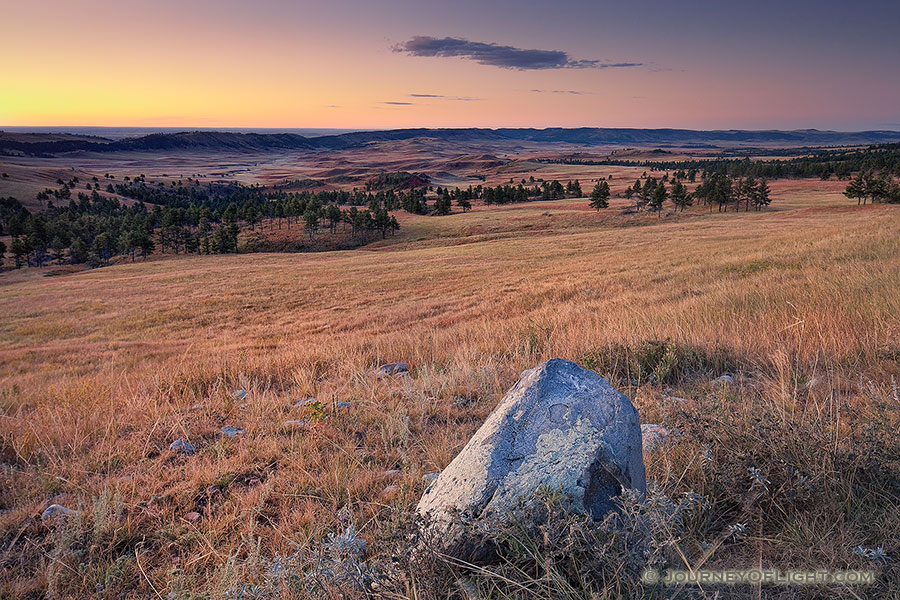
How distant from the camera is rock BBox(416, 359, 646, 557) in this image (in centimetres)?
226

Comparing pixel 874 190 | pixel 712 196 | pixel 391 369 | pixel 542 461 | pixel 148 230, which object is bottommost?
pixel 148 230

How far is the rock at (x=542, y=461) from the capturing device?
226 centimetres

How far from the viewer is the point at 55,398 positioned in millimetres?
6613

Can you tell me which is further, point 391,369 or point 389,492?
point 391,369

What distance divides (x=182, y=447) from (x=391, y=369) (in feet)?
10.0

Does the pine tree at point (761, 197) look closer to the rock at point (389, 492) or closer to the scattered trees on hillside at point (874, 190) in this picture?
the scattered trees on hillside at point (874, 190)

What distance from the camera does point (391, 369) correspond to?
6.94 m

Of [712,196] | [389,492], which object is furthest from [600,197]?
[389,492]

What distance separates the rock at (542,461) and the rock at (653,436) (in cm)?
82

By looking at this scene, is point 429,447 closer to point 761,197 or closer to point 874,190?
point 761,197

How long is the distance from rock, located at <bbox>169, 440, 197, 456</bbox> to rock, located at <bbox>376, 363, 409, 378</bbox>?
257 centimetres

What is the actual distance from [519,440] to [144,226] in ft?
412

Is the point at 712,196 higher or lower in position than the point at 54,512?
higher

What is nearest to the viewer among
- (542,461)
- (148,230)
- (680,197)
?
(542,461)
